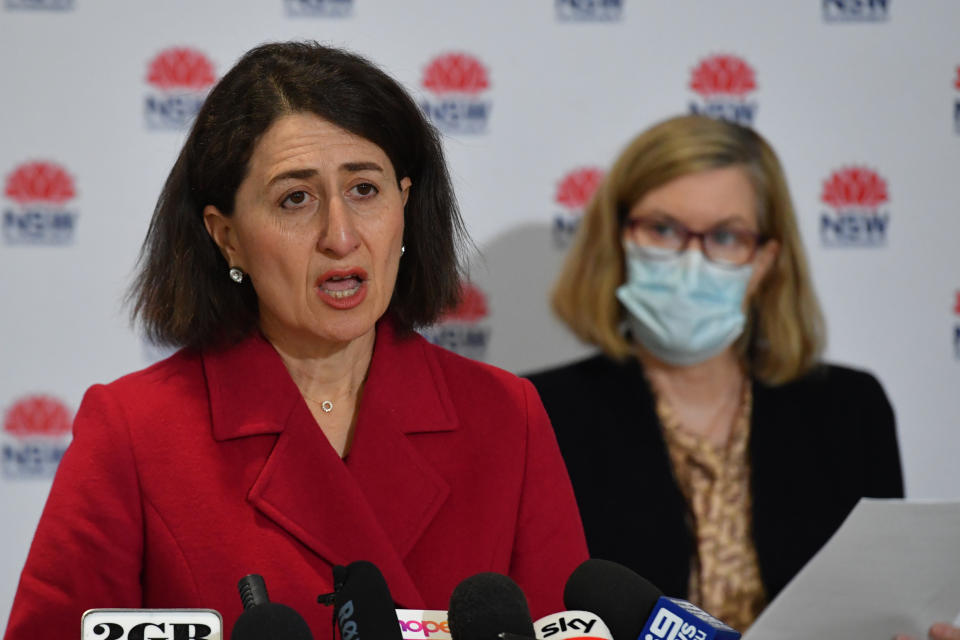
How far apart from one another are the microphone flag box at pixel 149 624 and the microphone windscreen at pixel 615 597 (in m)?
0.34

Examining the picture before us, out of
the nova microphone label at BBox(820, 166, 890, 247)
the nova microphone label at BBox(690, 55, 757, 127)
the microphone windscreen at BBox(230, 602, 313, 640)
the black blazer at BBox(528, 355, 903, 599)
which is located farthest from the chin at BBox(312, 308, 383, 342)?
the nova microphone label at BBox(820, 166, 890, 247)

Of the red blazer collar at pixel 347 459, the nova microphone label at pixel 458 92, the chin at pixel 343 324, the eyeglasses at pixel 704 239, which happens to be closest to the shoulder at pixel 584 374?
the eyeglasses at pixel 704 239

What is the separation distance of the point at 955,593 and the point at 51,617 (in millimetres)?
998

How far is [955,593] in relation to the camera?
1176 mm

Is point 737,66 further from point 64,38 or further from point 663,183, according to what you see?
point 64,38

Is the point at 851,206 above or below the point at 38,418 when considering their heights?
above

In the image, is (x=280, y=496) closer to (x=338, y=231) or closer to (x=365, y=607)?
(x=338, y=231)

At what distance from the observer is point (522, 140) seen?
274cm

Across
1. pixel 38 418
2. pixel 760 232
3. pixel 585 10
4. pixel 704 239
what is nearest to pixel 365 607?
pixel 704 239

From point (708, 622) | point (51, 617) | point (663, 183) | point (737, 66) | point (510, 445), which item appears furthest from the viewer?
point (737, 66)

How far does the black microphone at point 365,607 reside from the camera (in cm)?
98

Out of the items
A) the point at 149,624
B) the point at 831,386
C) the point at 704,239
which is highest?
the point at 704,239

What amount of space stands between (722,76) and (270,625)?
2170 millimetres

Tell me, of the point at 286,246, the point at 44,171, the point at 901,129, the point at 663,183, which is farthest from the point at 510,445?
the point at 901,129
